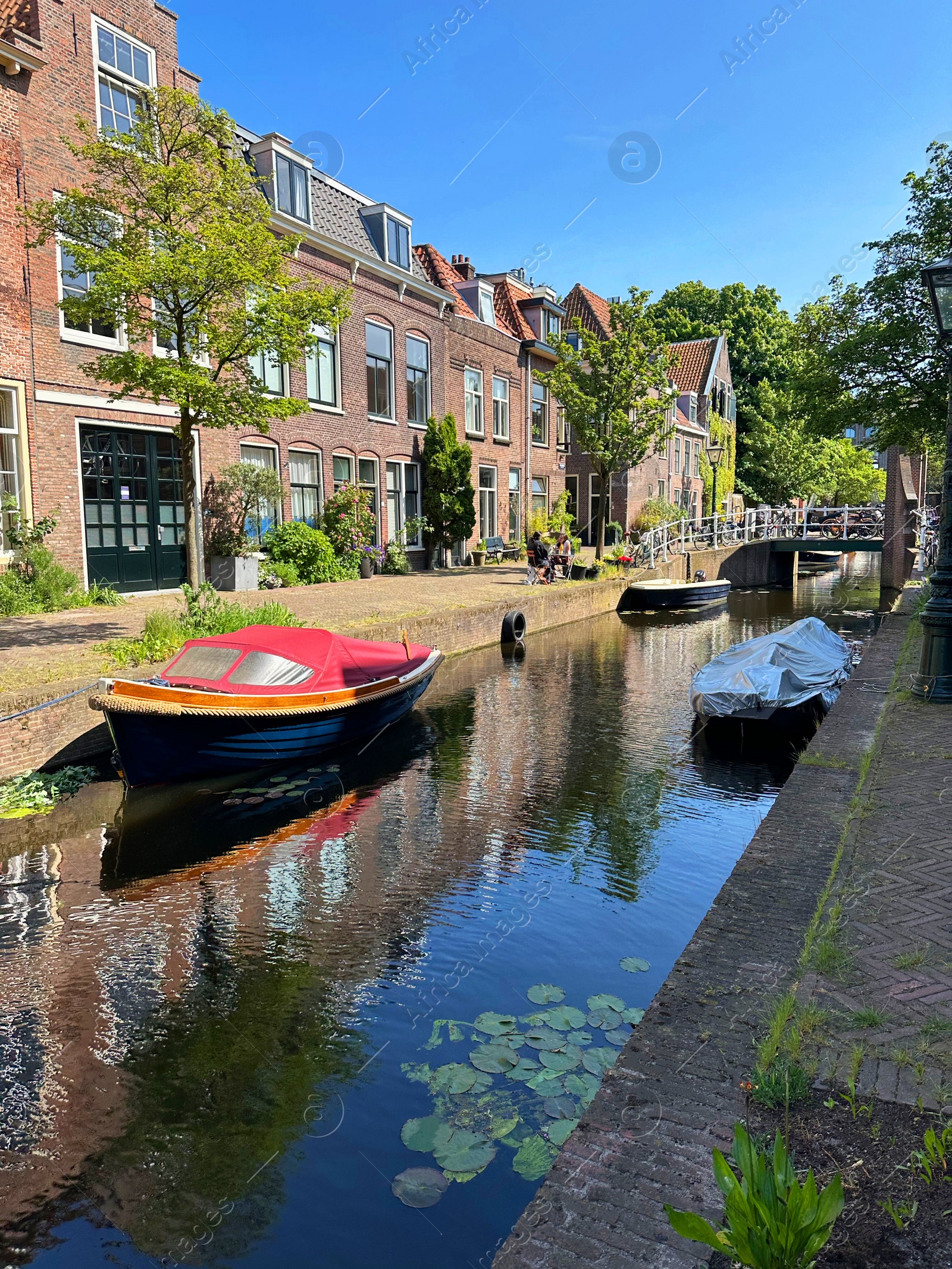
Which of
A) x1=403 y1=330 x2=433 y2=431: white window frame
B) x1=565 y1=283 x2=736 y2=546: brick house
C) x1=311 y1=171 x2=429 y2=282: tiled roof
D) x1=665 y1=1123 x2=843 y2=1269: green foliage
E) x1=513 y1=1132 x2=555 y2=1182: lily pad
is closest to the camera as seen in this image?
x1=665 y1=1123 x2=843 y2=1269: green foliage

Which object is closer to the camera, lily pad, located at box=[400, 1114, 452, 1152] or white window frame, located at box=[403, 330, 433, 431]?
lily pad, located at box=[400, 1114, 452, 1152]

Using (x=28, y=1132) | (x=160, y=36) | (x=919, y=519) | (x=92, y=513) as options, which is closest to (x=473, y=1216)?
(x=28, y=1132)

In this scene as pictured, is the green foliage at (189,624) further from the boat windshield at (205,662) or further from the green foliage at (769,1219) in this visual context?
the green foliage at (769,1219)

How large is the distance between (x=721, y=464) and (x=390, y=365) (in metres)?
28.7

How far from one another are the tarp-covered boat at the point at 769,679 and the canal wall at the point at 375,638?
16.8 feet

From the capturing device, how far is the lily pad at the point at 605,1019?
15.0 feet

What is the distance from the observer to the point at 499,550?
2920 cm

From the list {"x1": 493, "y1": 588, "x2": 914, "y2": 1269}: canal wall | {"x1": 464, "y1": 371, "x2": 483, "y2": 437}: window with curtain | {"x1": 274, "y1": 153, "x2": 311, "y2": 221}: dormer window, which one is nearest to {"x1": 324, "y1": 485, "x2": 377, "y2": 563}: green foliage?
{"x1": 274, "y1": 153, "x2": 311, "y2": 221}: dormer window

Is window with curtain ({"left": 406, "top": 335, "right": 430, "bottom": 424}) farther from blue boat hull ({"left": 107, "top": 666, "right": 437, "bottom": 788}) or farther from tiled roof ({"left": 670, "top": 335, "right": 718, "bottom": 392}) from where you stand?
tiled roof ({"left": 670, "top": 335, "right": 718, "bottom": 392})

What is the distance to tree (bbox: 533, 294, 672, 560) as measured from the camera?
83.1 ft

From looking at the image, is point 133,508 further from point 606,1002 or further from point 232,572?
point 606,1002

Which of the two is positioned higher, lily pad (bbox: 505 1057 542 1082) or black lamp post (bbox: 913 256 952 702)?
black lamp post (bbox: 913 256 952 702)

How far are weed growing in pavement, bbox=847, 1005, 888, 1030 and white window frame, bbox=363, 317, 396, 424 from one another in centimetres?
2159

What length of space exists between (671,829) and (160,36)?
58.0 feet
